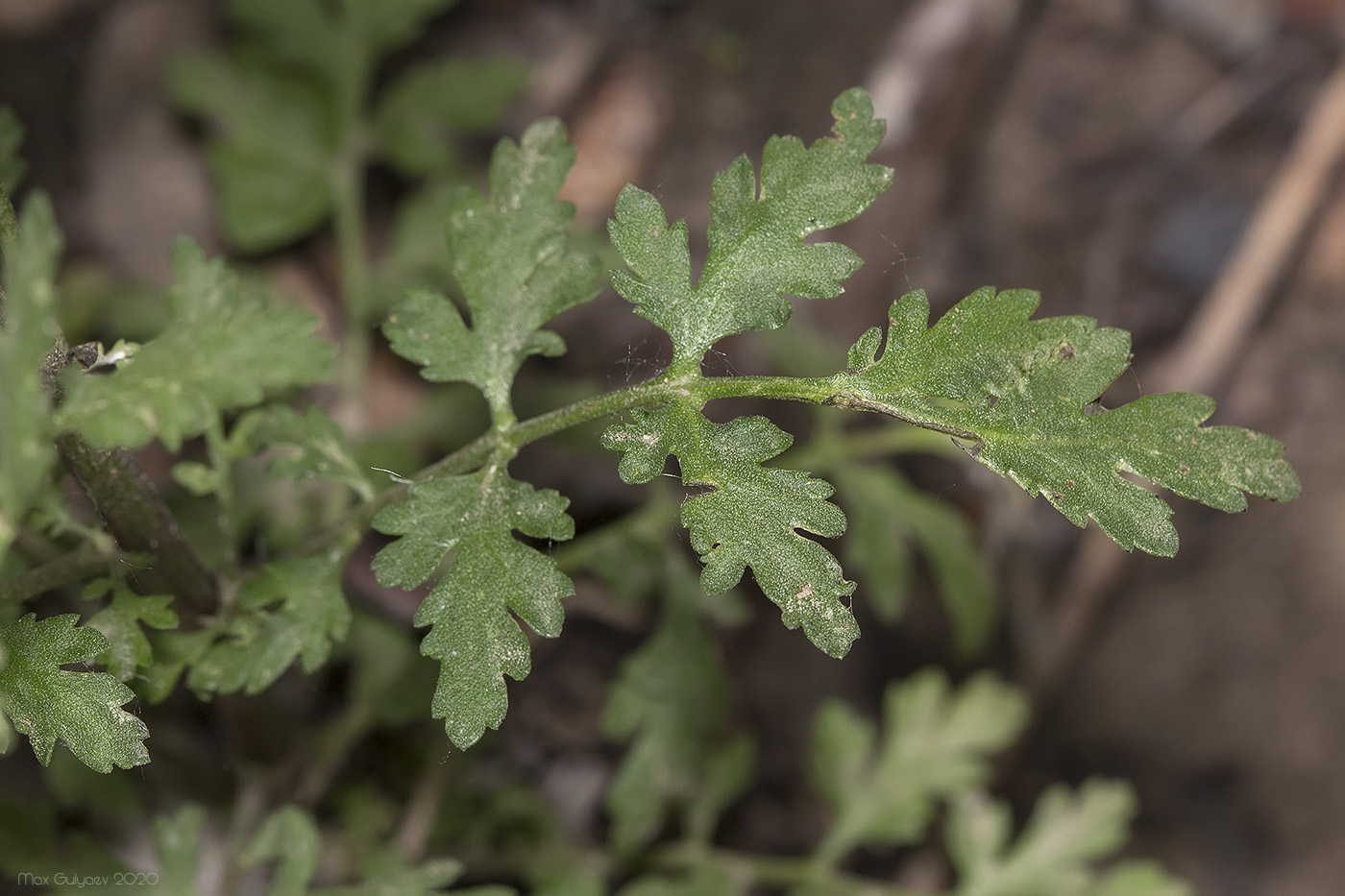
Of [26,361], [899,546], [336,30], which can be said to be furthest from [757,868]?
[336,30]

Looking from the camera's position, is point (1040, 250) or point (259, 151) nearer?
point (259, 151)

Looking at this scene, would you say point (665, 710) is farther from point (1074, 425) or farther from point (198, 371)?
point (198, 371)

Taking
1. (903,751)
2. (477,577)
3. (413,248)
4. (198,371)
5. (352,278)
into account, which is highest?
(198,371)

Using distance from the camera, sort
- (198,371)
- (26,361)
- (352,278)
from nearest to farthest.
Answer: (26,361) < (198,371) < (352,278)

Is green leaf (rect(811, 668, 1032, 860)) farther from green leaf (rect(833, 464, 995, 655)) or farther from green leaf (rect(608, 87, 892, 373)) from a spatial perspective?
green leaf (rect(608, 87, 892, 373))

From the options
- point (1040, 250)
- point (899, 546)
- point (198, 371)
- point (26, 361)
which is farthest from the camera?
point (1040, 250)

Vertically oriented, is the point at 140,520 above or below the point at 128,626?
above
